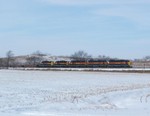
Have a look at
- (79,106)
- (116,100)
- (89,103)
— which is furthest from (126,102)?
(79,106)

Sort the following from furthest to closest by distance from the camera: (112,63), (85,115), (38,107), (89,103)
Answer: (112,63) < (89,103) < (38,107) < (85,115)

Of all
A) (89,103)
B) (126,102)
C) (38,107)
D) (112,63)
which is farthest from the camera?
(112,63)

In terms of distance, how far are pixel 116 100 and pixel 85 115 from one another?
941 cm

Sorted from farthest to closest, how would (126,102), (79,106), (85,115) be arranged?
1. (126,102)
2. (79,106)
3. (85,115)

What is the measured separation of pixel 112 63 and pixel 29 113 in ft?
515

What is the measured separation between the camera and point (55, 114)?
18859 millimetres

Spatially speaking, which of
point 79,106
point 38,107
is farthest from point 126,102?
point 38,107

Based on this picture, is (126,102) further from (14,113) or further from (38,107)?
(14,113)

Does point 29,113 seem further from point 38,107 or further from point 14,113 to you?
point 38,107

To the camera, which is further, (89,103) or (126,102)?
(126,102)

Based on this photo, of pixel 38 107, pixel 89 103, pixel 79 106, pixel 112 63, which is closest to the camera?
pixel 38 107

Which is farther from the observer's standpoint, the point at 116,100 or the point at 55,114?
the point at 116,100

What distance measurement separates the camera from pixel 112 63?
574 ft

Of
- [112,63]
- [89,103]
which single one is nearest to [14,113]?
[89,103]
